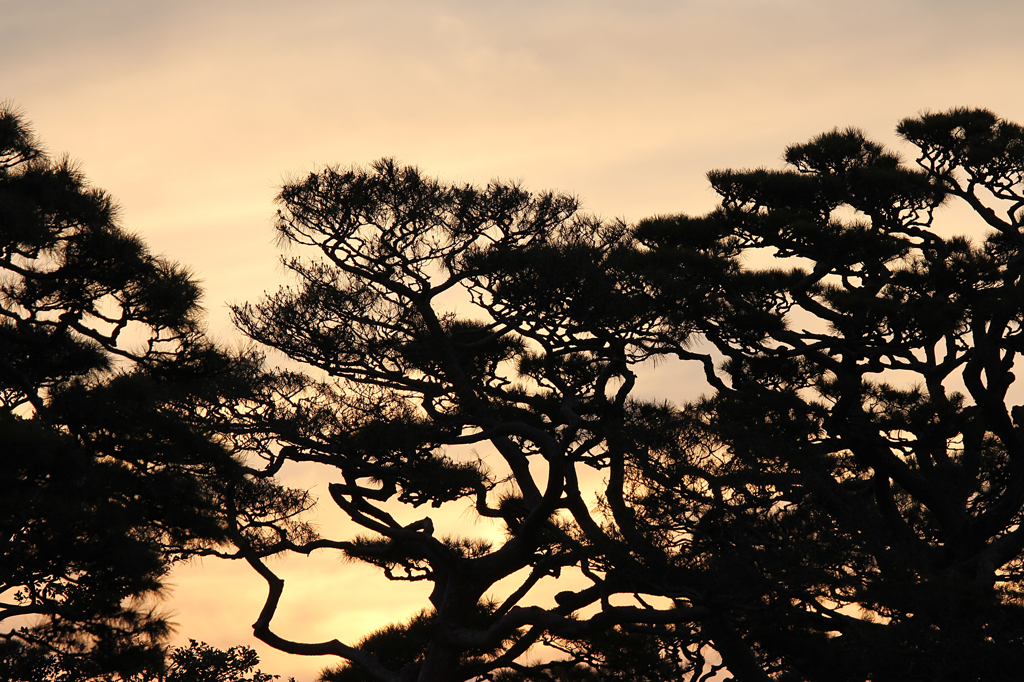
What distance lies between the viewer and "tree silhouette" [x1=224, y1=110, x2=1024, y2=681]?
6746 millimetres

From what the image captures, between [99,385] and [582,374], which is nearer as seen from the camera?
[99,385]

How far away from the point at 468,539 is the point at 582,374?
7.57 ft

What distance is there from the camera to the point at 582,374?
8289 mm

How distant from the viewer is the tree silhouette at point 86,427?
5.43m

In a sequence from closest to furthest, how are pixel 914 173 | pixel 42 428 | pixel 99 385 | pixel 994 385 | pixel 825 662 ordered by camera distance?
pixel 42 428
pixel 99 385
pixel 825 662
pixel 994 385
pixel 914 173

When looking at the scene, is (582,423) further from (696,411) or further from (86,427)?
(86,427)

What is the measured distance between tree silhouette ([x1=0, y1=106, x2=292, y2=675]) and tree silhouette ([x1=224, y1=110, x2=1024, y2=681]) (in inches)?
50.3

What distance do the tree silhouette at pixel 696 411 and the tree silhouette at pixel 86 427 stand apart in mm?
1277

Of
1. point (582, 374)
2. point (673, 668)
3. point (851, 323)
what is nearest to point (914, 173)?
point (851, 323)

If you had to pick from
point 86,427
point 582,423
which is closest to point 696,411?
point 582,423

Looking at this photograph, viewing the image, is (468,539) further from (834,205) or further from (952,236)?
(952,236)

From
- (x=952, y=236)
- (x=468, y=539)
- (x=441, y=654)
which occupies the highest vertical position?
(x=952, y=236)

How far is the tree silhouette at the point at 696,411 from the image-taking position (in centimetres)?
675

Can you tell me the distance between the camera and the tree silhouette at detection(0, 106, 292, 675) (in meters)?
5.43
